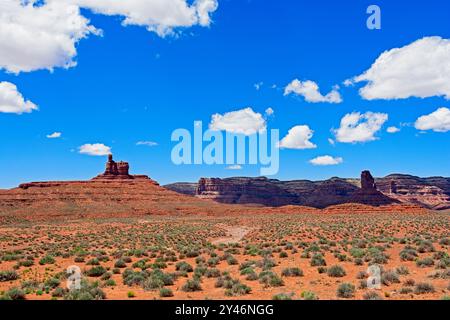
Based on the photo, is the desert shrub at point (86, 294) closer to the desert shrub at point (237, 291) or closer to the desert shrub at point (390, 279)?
the desert shrub at point (237, 291)

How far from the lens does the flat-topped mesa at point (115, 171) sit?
132 meters

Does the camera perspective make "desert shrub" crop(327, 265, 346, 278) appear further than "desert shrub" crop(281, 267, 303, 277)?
No

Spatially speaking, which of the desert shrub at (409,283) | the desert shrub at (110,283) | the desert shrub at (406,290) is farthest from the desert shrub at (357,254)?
the desert shrub at (110,283)

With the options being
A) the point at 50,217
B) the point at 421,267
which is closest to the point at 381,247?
the point at 421,267

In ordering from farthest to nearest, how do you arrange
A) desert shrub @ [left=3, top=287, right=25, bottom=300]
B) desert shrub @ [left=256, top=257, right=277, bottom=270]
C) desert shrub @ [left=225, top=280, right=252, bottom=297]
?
desert shrub @ [left=256, top=257, right=277, bottom=270]
desert shrub @ [left=225, top=280, right=252, bottom=297]
desert shrub @ [left=3, top=287, right=25, bottom=300]

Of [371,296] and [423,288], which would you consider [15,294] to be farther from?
[423,288]

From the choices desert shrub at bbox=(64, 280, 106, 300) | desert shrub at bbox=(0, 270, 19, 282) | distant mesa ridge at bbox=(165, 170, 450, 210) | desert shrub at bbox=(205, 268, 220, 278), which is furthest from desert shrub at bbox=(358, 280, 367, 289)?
distant mesa ridge at bbox=(165, 170, 450, 210)

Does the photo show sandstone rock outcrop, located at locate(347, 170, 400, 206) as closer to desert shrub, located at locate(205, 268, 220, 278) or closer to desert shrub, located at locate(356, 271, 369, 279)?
desert shrub, located at locate(356, 271, 369, 279)

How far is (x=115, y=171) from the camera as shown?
13600 cm

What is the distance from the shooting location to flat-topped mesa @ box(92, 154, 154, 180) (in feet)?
433

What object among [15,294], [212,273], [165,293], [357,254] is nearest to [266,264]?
[212,273]

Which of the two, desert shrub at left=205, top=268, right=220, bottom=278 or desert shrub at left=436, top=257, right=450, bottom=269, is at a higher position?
desert shrub at left=436, top=257, right=450, bottom=269

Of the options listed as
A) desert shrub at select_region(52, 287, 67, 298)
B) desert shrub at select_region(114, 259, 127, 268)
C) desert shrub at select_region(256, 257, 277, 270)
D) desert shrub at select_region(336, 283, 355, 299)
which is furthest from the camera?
desert shrub at select_region(114, 259, 127, 268)
